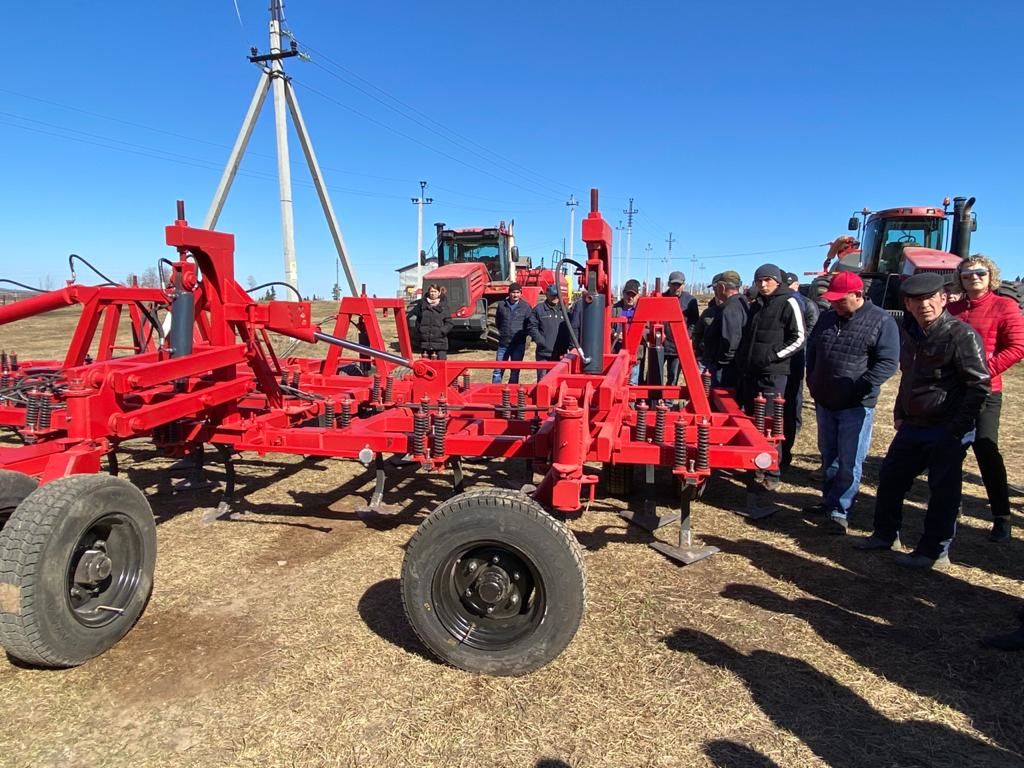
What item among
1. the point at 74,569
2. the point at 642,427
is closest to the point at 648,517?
the point at 642,427

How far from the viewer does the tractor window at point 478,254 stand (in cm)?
1798

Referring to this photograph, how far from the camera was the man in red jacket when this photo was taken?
4367 mm


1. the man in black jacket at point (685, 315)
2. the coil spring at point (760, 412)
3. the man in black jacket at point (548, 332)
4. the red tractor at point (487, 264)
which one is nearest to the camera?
the coil spring at point (760, 412)

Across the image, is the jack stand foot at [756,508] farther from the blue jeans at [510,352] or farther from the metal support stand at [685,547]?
the blue jeans at [510,352]

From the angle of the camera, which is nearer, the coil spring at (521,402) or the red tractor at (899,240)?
the coil spring at (521,402)

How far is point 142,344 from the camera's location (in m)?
7.78

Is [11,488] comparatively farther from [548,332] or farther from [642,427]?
[548,332]

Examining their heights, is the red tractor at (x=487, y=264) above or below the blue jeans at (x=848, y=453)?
above

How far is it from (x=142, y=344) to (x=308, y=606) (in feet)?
18.7

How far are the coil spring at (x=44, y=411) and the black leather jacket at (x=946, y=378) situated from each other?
5.57 meters

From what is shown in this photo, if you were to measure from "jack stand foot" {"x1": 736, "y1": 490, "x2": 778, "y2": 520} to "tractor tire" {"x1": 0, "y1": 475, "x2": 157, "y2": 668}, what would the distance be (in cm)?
408

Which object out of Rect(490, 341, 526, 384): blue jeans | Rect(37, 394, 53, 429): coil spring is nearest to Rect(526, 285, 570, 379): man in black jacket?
Rect(490, 341, 526, 384): blue jeans

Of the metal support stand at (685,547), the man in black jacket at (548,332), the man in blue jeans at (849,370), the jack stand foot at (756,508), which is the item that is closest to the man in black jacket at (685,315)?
the man in black jacket at (548,332)

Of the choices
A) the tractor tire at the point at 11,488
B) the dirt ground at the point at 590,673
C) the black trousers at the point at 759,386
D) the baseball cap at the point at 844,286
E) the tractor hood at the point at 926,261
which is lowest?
the dirt ground at the point at 590,673
